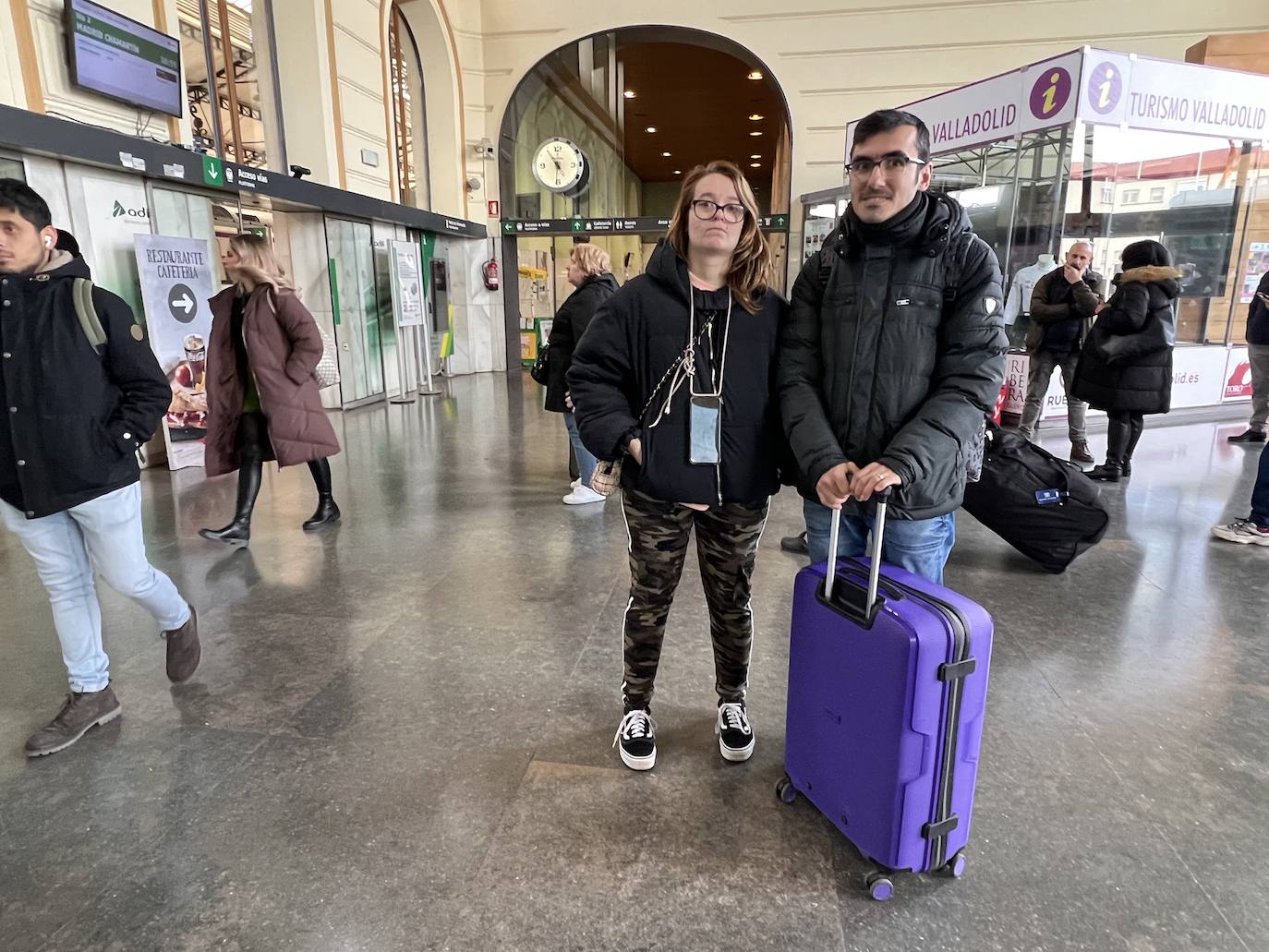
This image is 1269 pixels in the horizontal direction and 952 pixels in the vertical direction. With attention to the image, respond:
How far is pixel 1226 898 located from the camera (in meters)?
1.82

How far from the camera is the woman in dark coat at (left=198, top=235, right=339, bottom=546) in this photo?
423 centimetres

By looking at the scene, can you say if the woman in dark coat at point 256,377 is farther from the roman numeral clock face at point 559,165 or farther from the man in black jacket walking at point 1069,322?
the roman numeral clock face at point 559,165

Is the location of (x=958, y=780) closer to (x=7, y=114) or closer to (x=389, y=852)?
(x=389, y=852)

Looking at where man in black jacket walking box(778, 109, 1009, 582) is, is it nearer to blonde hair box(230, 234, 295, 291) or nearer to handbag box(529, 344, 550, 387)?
handbag box(529, 344, 550, 387)

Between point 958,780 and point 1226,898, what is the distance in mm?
699

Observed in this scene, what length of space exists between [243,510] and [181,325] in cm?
296

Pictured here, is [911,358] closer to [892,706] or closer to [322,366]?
[892,706]

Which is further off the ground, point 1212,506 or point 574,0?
point 574,0

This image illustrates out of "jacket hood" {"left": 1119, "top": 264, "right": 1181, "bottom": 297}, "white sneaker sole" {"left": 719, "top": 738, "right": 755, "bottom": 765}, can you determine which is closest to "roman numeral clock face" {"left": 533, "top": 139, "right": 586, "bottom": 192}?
"jacket hood" {"left": 1119, "top": 264, "right": 1181, "bottom": 297}

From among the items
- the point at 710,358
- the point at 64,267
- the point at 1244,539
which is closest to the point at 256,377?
the point at 64,267

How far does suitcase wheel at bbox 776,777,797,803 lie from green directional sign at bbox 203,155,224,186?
6.95m

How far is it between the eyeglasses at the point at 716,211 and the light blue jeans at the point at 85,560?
2029 millimetres

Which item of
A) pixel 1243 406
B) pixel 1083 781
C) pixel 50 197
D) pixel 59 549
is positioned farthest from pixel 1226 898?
pixel 1243 406

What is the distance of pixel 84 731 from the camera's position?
8.31 feet
